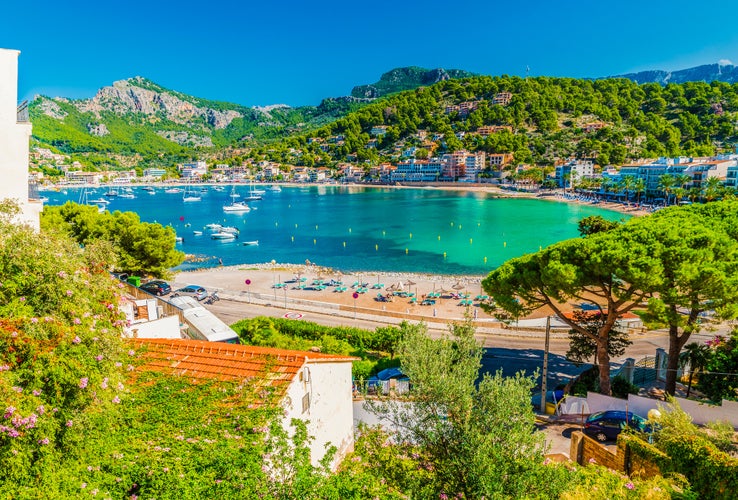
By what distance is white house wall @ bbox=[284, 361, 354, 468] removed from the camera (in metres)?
7.08

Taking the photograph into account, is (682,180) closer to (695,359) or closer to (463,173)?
(463,173)

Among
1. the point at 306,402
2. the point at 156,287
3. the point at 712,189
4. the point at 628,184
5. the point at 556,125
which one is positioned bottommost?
the point at 156,287

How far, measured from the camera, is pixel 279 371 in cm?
716

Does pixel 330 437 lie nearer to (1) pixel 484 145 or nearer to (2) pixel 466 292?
(2) pixel 466 292

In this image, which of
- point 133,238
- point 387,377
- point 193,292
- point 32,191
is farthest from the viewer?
point 193,292

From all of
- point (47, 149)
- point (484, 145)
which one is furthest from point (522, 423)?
point (47, 149)

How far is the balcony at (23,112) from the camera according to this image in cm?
934

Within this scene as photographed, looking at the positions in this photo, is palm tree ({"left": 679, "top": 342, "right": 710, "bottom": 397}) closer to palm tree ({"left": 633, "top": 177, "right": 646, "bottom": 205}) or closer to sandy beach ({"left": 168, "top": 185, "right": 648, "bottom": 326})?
sandy beach ({"left": 168, "top": 185, "right": 648, "bottom": 326})

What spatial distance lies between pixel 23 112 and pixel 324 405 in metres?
8.57

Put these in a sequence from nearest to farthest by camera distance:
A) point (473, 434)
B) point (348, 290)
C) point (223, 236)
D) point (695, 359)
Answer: point (473, 434) → point (695, 359) → point (348, 290) → point (223, 236)

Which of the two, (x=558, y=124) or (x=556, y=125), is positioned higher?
(x=558, y=124)

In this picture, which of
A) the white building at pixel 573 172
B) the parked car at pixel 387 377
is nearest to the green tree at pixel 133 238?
the parked car at pixel 387 377

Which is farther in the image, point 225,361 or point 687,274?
point 687,274

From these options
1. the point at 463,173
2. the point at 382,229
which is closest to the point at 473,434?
the point at 382,229
